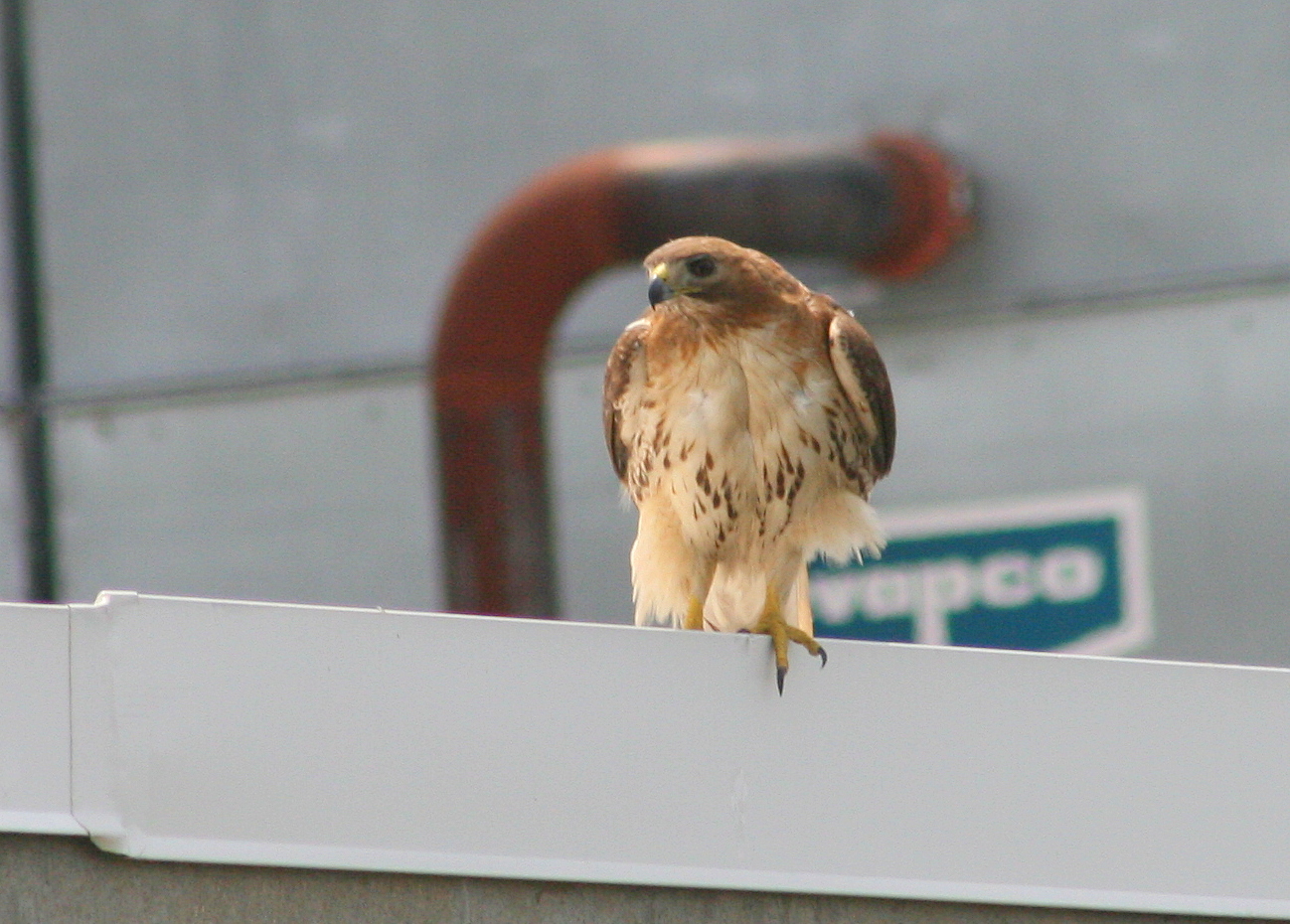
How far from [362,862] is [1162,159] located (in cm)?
508

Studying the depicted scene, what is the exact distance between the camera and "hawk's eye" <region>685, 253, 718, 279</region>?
4191 millimetres

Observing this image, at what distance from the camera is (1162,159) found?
7.04 metres

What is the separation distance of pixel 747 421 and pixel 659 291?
0.98 ft

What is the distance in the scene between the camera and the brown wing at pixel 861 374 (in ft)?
13.9

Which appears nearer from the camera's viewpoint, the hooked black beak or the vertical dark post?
the hooked black beak

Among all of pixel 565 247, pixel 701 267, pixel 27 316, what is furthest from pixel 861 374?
pixel 27 316

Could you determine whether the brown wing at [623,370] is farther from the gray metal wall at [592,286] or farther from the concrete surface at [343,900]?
the gray metal wall at [592,286]

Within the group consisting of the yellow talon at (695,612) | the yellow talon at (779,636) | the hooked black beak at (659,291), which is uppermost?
the hooked black beak at (659,291)

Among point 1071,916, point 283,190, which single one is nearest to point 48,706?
point 1071,916

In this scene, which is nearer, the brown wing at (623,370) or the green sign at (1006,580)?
the brown wing at (623,370)

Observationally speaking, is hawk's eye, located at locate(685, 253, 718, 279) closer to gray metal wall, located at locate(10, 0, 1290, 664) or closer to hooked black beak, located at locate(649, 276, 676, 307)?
hooked black beak, located at locate(649, 276, 676, 307)

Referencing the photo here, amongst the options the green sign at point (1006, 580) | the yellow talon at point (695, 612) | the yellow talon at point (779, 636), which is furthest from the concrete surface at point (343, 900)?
the green sign at point (1006, 580)

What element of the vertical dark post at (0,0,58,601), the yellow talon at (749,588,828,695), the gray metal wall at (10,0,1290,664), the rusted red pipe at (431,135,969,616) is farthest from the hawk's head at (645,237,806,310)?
the vertical dark post at (0,0,58,601)

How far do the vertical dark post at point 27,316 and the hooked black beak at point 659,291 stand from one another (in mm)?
4705
